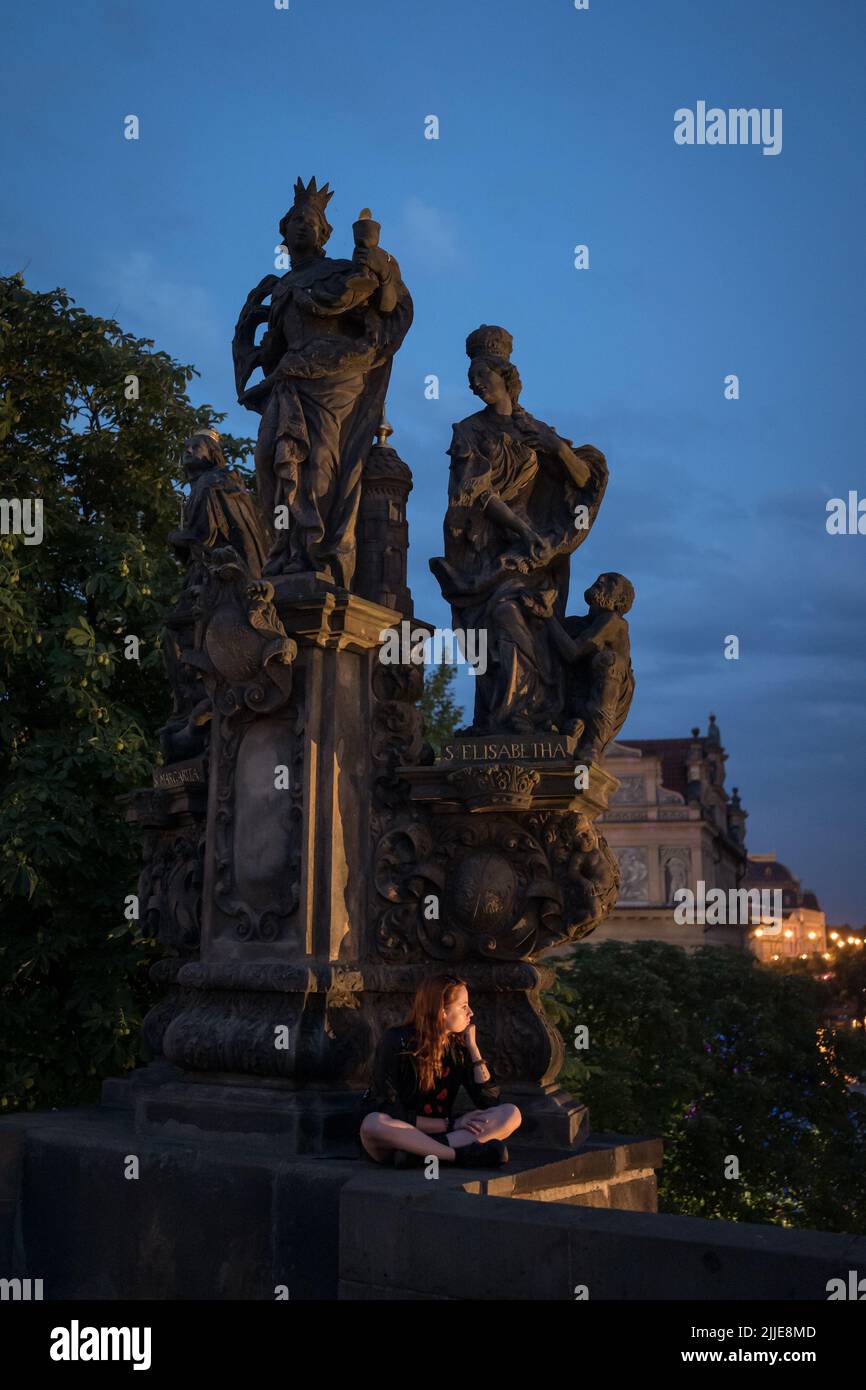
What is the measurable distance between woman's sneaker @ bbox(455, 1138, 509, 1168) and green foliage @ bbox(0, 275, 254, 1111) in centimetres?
656

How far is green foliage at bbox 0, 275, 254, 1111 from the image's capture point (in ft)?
42.1

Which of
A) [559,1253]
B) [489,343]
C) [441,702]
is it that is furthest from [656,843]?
[559,1253]

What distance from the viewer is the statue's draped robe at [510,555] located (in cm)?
758

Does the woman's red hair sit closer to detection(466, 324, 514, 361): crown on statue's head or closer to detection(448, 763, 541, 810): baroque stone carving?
detection(448, 763, 541, 810): baroque stone carving

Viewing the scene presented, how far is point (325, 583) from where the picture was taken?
24.3 feet

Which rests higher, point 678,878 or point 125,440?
point 125,440

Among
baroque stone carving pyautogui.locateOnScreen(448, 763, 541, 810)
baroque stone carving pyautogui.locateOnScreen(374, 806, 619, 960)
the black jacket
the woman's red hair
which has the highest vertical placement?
baroque stone carving pyautogui.locateOnScreen(448, 763, 541, 810)

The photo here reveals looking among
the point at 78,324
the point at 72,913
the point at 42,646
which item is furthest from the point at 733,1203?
the point at 78,324

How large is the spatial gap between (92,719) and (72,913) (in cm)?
181

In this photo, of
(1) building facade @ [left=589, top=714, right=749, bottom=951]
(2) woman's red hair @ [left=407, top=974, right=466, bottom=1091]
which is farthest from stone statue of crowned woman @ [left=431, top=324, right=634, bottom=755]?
(1) building facade @ [left=589, top=714, right=749, bottom=951]

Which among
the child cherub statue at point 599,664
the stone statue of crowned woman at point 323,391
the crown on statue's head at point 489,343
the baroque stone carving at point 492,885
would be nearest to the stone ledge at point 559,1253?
the baroque stone carving at point 492,885

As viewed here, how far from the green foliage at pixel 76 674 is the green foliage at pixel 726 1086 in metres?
4.90
